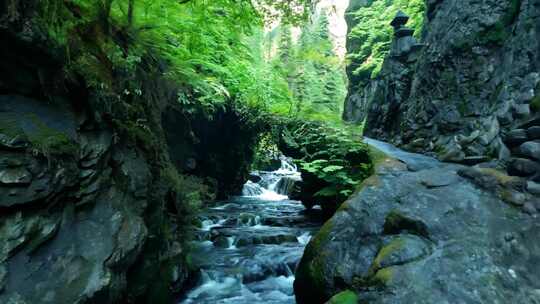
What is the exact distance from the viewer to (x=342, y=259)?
18.0ft

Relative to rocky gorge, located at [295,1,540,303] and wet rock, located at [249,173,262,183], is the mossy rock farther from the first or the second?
wet rock, located at [249,173,262,183]

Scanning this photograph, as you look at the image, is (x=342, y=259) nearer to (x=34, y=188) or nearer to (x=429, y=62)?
(x=34, y=188)

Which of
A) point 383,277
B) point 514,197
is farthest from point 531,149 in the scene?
point 383,277

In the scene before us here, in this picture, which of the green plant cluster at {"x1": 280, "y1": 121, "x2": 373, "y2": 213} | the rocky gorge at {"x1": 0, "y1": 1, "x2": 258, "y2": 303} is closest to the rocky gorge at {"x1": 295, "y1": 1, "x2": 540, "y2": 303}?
the green plant cluster at {"x1": 280, "y1": 121, "x2": 373, "y2": 213}

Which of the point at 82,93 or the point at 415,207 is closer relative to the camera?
the point at 82,93

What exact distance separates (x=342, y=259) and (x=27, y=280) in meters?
4.24

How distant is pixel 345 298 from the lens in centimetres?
466

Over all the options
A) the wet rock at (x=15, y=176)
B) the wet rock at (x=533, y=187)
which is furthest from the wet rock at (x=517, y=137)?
the wet rock at (x=15, y=176)

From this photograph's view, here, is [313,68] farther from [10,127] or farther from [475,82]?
[10,127]

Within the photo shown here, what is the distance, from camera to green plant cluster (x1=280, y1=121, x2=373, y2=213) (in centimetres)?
1020

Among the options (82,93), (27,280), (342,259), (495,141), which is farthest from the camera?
(495,141)

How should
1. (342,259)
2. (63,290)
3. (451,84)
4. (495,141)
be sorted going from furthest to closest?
(451,84) < (495,141) < (342,259) < (63,290)

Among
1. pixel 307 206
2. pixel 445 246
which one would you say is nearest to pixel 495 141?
pixel 445 246

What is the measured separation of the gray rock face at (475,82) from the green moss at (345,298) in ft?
13.6
